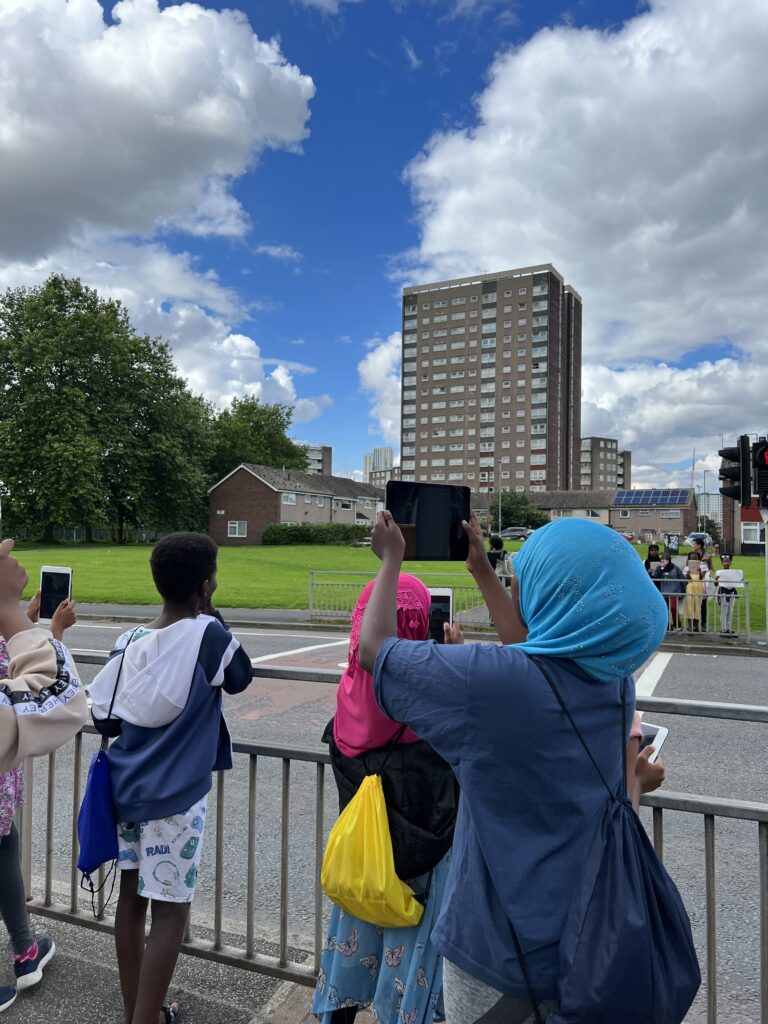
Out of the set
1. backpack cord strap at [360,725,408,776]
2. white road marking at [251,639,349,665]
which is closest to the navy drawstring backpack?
backpack cord strap at [360,725,408,776]

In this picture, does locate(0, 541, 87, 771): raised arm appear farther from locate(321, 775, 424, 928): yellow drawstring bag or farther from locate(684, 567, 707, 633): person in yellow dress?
locate(684, 567, 707, 633): person in yellow dress

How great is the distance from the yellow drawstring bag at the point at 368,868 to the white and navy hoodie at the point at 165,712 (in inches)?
22.2

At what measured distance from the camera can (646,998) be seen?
4.42ft

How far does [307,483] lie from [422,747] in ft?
228

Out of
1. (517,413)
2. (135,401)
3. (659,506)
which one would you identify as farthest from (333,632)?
(517,413)

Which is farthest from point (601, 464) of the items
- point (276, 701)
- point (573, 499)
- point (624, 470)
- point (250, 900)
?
point (250, 900)

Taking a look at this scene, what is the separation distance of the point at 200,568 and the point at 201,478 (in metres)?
55.3

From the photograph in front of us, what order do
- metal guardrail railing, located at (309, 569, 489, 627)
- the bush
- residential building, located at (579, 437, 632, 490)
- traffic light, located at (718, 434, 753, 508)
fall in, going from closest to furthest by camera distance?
traffic light, located at (718, 434, 753, 508) < metal guardrail railing, located at (309, 569, 489, 627) < the bush < residential building, located at (579, 437, 632, 490)

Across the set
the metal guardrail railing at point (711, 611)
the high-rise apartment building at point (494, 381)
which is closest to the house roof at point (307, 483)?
the metal guardrail railing at point (711, 611)

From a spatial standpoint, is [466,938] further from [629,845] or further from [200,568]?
[200,568]

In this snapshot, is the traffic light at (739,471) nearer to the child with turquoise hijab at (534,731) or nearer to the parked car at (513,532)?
the child with turquoise hijab at (534,731)

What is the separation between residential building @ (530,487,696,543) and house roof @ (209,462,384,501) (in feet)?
113

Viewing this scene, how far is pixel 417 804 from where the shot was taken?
6.72 ft

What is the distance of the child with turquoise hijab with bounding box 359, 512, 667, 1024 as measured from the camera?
1.43 metres
